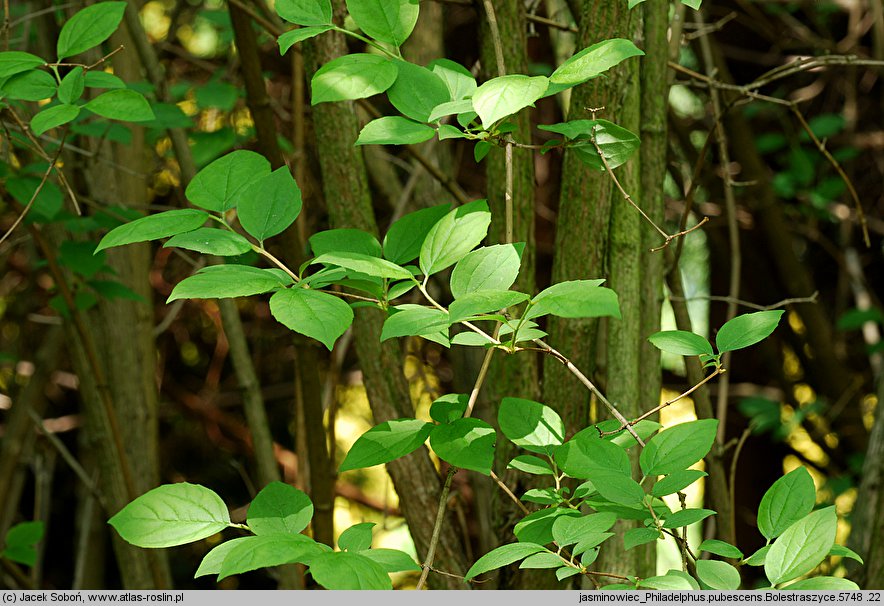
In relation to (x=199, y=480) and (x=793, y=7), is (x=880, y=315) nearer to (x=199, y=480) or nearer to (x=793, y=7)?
(x=793, y=7)

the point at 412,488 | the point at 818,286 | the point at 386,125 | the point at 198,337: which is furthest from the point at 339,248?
the point at 818,286

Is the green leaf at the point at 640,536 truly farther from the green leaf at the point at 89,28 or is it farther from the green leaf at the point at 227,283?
the green leaf at the point at 89,28

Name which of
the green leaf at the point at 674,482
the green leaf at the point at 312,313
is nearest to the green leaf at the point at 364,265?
the green leaf at the point at 312,313

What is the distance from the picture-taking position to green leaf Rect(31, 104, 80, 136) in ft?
2.12

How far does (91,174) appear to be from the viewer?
51.1 inches

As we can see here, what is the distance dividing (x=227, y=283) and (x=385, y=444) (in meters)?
0.18

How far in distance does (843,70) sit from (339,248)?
80.7 inches

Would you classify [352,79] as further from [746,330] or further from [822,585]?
[822,585]

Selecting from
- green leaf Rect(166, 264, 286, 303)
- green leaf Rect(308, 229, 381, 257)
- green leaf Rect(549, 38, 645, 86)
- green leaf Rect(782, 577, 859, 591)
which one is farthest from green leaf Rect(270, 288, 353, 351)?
green leaf Rect(782, 577, 859, 591)

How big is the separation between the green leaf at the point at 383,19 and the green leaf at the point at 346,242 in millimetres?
153

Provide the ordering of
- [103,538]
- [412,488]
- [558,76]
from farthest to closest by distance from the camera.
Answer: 1. [103,538]
2. [412,488]
3. [558,76]

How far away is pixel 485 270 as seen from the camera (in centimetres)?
55

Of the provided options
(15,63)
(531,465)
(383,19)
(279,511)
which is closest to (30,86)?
(15,63)

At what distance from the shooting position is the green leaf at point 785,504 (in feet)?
1.88
